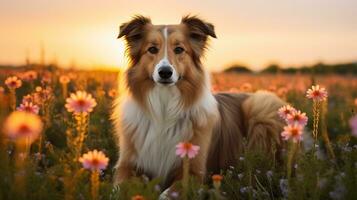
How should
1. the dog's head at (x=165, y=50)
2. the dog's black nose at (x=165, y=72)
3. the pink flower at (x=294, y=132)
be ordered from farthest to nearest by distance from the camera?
the dog's head at (x=165, y=50) < the dog's black nose at (x=165, y=72) < the pink flower at (x=294, y=132)

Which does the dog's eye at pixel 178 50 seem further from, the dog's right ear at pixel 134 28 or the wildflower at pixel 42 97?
the wildflower at pixel 42 97

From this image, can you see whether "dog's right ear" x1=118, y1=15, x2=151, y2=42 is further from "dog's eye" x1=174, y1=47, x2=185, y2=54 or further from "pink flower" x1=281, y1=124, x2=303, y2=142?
"pink flower" x1=281, y1=124, x2=303, y2=142

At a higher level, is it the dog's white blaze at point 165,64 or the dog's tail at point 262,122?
the dog's white blaze at point 165,64

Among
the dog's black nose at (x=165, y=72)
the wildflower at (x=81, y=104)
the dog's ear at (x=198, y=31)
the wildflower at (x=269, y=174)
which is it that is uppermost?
the dog's ear at (x=198, y=31)

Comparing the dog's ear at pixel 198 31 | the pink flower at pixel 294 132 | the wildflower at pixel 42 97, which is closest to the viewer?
the pink flower at pixel 294 132

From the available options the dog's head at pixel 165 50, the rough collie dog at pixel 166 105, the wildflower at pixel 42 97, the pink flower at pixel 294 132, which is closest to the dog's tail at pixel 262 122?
the rough collie dog at pixel 166 105

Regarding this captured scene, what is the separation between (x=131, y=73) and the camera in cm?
637

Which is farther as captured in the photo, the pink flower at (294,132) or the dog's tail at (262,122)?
the dog's tail at (262,122)

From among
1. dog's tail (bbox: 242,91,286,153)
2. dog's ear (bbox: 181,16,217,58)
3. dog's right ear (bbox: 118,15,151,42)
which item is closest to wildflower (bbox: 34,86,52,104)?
dog's right ear (bbox: 118,15,151,42)

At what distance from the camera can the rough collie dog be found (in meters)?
6.02

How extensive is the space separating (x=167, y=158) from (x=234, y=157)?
1142mm

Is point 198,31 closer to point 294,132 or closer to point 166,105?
point 166,105

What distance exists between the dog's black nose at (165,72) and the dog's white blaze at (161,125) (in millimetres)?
384

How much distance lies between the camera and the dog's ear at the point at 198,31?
6473mm
